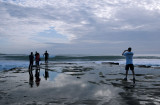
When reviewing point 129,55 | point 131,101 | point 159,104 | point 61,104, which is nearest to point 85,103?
point 61,104

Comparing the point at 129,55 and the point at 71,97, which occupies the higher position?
the point at 129,55

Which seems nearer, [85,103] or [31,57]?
[85,103]

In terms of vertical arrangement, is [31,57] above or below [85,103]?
above

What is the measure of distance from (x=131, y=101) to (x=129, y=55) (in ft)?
19.4

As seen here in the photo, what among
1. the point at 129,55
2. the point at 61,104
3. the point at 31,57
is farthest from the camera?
the point at 31,57

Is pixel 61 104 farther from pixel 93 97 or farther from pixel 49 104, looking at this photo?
pixel 93 97

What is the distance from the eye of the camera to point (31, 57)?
19516 millimetres

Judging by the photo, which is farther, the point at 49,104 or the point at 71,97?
the point at 71,97

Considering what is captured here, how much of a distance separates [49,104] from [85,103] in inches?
53.1

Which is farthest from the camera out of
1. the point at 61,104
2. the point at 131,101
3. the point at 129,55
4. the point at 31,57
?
the point at 31,57

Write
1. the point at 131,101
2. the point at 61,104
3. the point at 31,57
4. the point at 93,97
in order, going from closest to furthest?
1. the point at 61,104
2. the point at 131,101
3. the point at 93,97
4. the point at 31,57

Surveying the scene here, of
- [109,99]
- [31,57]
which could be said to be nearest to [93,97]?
[109,99]

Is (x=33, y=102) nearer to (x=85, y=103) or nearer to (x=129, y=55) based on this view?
(x=85, y=103)

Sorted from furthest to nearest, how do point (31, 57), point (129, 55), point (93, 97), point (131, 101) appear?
point (31, 57) < point (129, 55) < point (93, 97) < point (131, 101)
